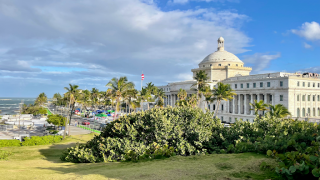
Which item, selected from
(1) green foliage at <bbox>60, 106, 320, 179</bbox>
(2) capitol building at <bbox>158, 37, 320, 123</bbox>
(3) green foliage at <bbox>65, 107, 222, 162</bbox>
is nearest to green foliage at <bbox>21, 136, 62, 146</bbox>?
(1) green foliage at <bbox>60, 106, 320, 179</bbox>

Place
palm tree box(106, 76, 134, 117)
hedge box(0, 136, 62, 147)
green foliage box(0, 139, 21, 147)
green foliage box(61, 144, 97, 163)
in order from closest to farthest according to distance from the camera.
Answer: green foliage box(61, 144, 97, 163), green foliage box(0, 139, 21, 147), hedge box(0, 136, 62, 147), palm tree box(106, 76, 134, 117)

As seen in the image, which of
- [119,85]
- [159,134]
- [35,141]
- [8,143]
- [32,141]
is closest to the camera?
[159,134]

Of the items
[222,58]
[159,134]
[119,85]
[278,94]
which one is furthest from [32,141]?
[222,58]

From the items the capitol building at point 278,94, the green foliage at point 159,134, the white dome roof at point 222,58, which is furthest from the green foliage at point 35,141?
the white dome roof at point 222,58

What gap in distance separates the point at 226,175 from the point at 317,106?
6502cm

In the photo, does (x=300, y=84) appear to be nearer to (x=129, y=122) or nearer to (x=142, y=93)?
(x=142, y=93)

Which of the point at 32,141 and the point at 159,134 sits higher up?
the point at 159,134

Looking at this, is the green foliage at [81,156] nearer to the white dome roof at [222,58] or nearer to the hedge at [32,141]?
the hedge at [32,141]

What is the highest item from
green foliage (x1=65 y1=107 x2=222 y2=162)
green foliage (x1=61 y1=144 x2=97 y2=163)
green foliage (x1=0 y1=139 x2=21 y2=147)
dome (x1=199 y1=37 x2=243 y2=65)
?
dome (x1=199 y1=37 x2=243 y2=65)

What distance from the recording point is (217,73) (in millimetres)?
85875

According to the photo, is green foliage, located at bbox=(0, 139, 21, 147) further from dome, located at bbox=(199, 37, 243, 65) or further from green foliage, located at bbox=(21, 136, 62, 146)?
dome, located at bbox=(199, 37, 243, 65)

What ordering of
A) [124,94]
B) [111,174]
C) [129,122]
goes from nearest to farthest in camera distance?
[111,174] < [129,122] < [124,94]

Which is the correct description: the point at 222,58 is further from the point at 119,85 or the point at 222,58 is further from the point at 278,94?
the point at 119,85

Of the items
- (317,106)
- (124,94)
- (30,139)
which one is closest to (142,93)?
(124,94)
